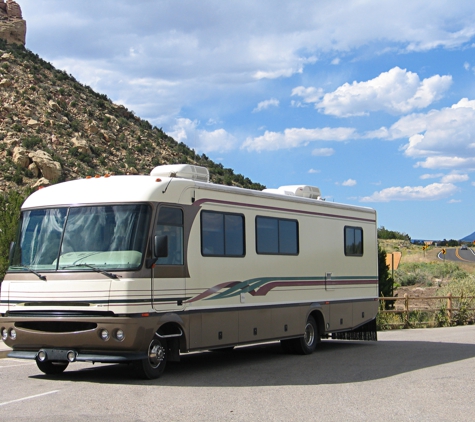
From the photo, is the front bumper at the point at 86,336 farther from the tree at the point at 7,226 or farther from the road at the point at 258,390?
the tree at the point at 7,226

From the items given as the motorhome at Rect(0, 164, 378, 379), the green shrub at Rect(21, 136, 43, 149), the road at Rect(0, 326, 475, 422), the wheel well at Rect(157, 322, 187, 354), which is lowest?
the road at Rect(0, 326, 475, 422)

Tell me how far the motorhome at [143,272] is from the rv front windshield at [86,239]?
0.02m

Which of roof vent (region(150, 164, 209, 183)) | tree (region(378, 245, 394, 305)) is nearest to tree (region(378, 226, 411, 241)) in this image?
tree (region(378, 245, 394, 305))

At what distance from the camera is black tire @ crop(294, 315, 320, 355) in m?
15.4

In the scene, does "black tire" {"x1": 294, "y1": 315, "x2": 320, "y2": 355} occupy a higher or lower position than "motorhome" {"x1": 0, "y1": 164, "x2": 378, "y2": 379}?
lower

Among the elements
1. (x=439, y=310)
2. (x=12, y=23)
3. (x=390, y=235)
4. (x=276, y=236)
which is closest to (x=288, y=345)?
(x=276, y=236)

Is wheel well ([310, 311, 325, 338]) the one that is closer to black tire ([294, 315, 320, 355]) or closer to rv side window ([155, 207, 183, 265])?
black tire ([294, 315, 320, 355])

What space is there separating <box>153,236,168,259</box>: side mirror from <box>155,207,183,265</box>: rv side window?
358 millimetres

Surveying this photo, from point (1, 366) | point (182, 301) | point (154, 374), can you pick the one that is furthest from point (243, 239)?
point (1, 366)

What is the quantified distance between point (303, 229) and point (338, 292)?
6.73 feet

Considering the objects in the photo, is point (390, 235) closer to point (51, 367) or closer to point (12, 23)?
point (12, 23)

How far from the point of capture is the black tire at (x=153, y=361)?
11.1 m

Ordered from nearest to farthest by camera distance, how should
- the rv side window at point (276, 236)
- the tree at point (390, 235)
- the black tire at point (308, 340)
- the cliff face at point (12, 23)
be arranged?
the rv side window at point (276, 236)
the black tire at point (308, 340)
the cliff face at point (12, 23)
the tree at point (390, 235)

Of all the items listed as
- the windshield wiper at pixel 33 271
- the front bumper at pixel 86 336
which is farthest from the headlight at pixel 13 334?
the windshield wiper at pixel 33 271
